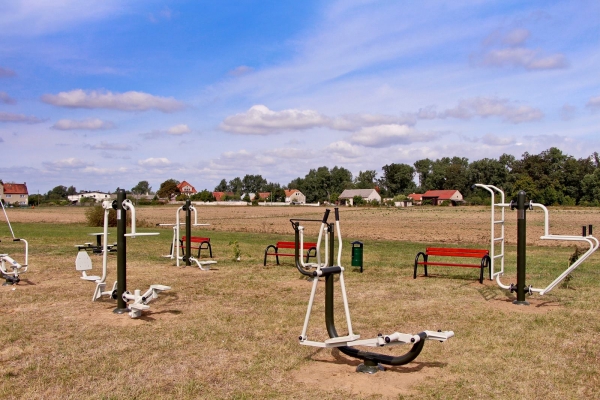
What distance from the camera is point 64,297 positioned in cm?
963

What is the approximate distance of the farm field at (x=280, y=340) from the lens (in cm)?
510

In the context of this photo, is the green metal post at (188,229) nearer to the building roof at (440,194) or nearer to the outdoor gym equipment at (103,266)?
the outdoor gym equipment at (103,266)

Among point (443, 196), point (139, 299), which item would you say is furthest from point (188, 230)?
point (443, 196)

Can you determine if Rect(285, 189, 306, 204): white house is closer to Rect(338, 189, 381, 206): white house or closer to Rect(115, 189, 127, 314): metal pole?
Rect(338, 189, 381, 206): white house

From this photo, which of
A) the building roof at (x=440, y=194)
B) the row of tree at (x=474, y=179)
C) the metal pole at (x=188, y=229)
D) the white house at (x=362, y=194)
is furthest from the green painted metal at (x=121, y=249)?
the white house at (x=362, y=194)

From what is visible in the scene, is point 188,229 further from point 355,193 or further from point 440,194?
point 355,193

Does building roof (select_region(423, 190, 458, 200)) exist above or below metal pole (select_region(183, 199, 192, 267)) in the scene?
above

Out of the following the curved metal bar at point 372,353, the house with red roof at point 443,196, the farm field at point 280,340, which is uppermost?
the house with red roof at point 443,196

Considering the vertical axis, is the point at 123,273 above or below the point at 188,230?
below

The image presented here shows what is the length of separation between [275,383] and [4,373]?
283cm

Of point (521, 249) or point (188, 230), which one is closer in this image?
point (521, 249)

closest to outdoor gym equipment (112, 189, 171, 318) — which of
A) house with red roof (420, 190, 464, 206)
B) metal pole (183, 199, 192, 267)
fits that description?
metal pole (183, 199, 192, 267)

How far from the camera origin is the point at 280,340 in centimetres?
675

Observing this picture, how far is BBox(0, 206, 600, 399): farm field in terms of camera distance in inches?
201
